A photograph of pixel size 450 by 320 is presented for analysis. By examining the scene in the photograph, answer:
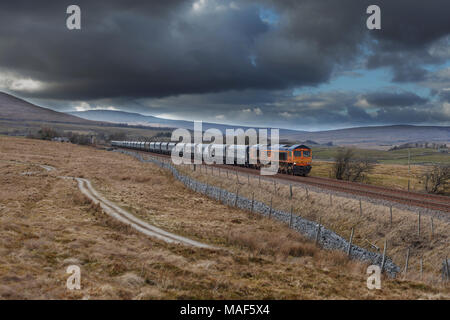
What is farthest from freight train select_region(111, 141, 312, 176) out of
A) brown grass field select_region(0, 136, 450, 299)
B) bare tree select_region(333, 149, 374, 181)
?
brown grass field select_region(0, 136, 450, 299)

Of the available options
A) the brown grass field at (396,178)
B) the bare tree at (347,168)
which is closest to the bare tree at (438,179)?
the brown grass field at (396,178)

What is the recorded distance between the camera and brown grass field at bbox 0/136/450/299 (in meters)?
10.7

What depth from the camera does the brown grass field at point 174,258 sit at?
35.1 feet

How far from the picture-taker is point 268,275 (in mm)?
13359

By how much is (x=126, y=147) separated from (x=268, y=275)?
128m

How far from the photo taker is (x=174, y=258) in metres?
14.3

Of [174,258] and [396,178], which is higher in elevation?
[174,258]

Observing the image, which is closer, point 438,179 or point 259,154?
point 438,179

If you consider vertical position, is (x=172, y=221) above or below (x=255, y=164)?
below

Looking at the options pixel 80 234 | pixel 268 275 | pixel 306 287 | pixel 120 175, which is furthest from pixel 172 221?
pixel 120 175

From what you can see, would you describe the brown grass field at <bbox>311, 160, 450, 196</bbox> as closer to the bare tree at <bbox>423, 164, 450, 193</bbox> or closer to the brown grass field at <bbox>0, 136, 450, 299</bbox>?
the bare tree at <bbox>423, 164, 450, 193</bbox>

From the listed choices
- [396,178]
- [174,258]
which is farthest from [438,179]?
[174,258]

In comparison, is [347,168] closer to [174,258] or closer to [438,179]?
[438,179]
